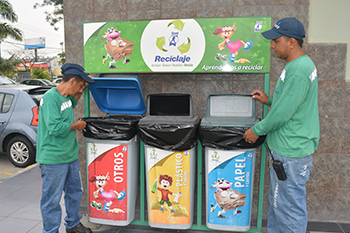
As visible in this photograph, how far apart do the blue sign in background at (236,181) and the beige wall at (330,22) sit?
1.43 m

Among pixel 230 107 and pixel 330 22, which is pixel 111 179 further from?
pixel 330 22

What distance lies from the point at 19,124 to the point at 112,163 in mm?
3259

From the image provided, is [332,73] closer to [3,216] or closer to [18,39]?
[3,216]

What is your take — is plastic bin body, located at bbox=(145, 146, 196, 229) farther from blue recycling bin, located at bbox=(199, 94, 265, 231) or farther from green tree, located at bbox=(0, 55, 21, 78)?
green tree, located at bbox=(0, 55, 21, 78)

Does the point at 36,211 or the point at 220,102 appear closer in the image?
the point at 220,102

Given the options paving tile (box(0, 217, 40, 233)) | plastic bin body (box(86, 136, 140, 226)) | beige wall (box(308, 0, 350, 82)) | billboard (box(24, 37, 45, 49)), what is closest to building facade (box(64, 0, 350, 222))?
beige wall (box(308, 0, 350, 82))

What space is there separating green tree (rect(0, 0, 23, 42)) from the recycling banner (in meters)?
19.6

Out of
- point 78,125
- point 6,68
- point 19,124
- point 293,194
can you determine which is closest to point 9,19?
point 6,68

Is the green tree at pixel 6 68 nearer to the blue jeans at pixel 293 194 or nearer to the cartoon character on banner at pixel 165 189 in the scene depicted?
the cartoon character on banner at pixel 165 189

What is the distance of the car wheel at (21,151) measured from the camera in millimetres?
4988

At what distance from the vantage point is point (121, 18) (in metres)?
2.93

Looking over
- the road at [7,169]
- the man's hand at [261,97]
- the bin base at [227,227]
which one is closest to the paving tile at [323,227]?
the bin base at [227,227]

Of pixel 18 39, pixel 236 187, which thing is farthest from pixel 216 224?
pixel 18 39

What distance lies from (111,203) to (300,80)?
6.73 ft
